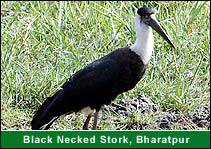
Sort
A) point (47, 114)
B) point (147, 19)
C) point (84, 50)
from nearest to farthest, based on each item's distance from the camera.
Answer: point (47, 114), point (147, 19), point (84, 50)

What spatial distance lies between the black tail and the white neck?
525mm

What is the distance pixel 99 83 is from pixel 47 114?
1.17ft

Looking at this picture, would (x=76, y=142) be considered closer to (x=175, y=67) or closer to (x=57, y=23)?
(x=175, y=67)

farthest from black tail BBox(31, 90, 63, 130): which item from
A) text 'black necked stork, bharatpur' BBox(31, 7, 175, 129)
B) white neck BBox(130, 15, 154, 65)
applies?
white neck BBox(130, 15, 154, 65)

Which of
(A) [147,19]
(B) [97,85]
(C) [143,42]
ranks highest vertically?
(A) [147,19]

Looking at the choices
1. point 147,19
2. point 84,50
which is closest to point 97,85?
point 147,19

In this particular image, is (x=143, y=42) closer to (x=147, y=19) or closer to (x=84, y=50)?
(x=147, y=19)

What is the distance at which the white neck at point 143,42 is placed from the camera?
5043 millimetres

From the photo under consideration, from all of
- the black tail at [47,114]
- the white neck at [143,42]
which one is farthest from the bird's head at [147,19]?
the black tail at [47,114]

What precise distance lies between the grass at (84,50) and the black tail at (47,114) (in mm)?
324

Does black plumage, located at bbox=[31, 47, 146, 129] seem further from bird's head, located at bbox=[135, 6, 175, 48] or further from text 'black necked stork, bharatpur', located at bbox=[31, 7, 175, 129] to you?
bird's head, located at bbox=[135, 6, 175, 48]

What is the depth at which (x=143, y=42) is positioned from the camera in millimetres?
5086

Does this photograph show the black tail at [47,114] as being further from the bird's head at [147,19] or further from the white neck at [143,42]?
the bird's head at [147,19]

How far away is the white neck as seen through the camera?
16.5 ft
